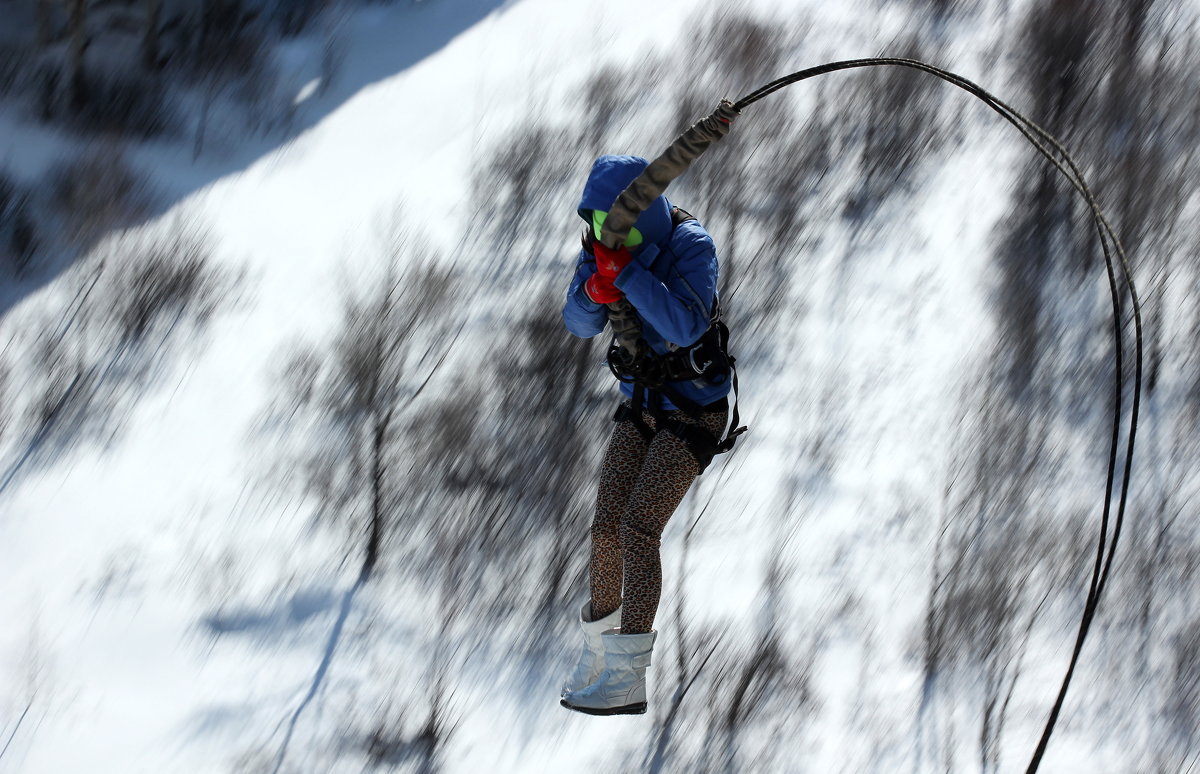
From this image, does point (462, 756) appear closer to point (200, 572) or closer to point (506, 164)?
point (200, 572)

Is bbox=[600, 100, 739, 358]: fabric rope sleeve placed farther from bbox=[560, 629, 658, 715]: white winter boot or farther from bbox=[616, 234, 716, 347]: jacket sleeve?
bbox=[560, 629, 658, 715]: white winter boot

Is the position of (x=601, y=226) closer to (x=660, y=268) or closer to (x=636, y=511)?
(x=660, y=268)

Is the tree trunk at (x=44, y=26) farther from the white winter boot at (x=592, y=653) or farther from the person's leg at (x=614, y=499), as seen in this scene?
the white winter boot at (x=592, y=653)

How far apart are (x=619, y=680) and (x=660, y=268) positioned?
4.79 ft

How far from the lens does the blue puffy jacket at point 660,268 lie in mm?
3285

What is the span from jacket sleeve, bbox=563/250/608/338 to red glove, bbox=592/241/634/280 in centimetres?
22

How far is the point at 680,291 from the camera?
11.0 ft

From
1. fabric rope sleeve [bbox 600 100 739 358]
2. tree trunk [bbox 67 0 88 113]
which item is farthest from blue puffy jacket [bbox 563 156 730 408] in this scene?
tree trunk [bbox 67 0 88 113]

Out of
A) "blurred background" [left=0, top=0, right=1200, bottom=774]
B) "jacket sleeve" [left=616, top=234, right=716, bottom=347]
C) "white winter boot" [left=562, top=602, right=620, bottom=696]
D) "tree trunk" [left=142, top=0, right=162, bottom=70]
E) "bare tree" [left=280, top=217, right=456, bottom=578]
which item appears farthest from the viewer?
"tree trunk" [left=142, top=0, right=162, bottom=70]

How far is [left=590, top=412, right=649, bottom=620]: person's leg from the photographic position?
3.76 m

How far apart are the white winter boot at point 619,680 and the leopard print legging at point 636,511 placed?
5cm

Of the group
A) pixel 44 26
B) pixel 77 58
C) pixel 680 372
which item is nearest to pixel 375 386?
pixel 680 372

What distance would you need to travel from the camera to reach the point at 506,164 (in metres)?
7.81

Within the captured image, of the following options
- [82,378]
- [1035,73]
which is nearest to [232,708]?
[82,378]
